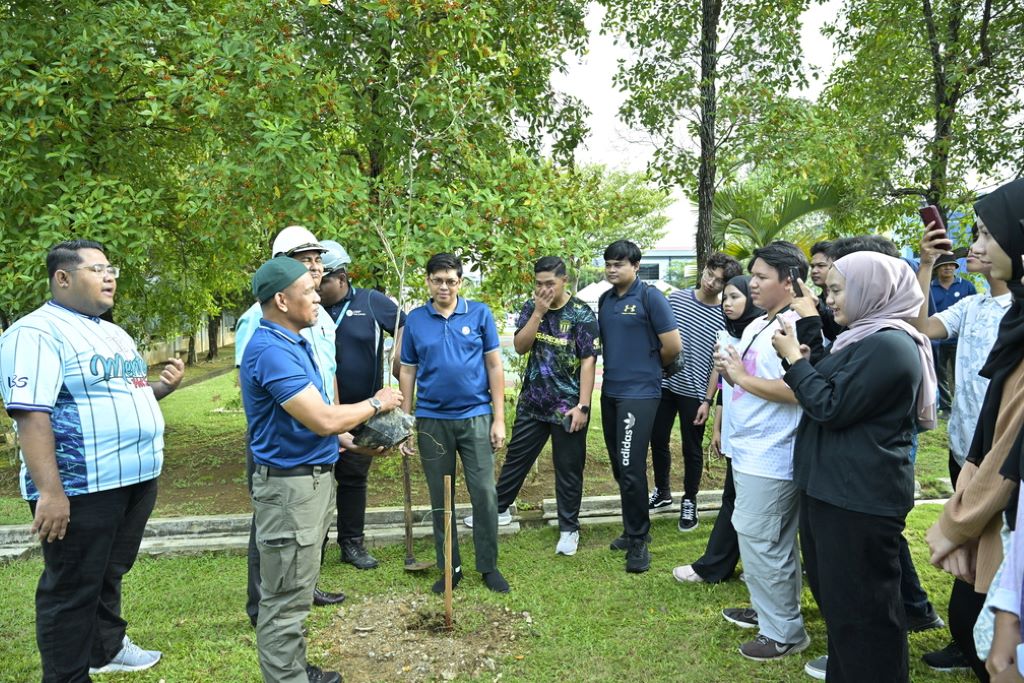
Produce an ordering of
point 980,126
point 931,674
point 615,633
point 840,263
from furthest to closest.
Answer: point 980,126 → point 615,633 → point 931,674 → point 840,263

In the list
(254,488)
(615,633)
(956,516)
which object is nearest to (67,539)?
(254,488)

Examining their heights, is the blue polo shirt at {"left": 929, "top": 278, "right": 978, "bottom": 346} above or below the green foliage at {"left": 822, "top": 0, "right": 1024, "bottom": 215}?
below

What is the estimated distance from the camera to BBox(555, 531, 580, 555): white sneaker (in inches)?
202

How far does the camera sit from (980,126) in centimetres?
870

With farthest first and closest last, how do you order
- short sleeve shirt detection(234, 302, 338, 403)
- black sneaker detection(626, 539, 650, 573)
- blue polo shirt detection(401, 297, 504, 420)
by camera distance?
black sneaker detection(626, 539, 650, 573) < blue polo shirt detection(401, 297, 504, 420) < short sleeve shirt detection(234, 302, 338, 403)

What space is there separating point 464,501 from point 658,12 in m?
5.51

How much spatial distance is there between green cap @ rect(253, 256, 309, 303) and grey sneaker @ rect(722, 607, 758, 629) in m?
2.98

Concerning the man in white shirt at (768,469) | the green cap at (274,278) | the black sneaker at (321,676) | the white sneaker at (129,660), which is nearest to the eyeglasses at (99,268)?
the green cap at (274,278)

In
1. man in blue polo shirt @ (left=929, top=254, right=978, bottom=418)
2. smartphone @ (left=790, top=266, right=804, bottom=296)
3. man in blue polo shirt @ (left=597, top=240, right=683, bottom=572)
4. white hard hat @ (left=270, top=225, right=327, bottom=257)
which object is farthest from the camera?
man in blue polo shirt @ (left=929, top=254, right=978, bottom=418)

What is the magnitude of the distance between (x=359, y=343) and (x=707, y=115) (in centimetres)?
481

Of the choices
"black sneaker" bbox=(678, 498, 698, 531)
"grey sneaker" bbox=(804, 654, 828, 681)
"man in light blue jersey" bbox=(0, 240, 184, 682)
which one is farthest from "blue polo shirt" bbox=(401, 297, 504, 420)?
"grey sneaker" bbox=(804, 654, 828, 681)

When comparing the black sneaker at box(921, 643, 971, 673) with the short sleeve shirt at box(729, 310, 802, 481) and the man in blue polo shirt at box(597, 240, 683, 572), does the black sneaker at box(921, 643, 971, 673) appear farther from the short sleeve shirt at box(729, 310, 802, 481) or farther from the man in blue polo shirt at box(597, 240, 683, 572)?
the man in blue polo shirt at box(597, 240, 683, 572)

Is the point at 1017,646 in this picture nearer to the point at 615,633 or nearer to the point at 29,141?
the point at 615,633

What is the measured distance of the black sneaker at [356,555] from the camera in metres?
4.92
